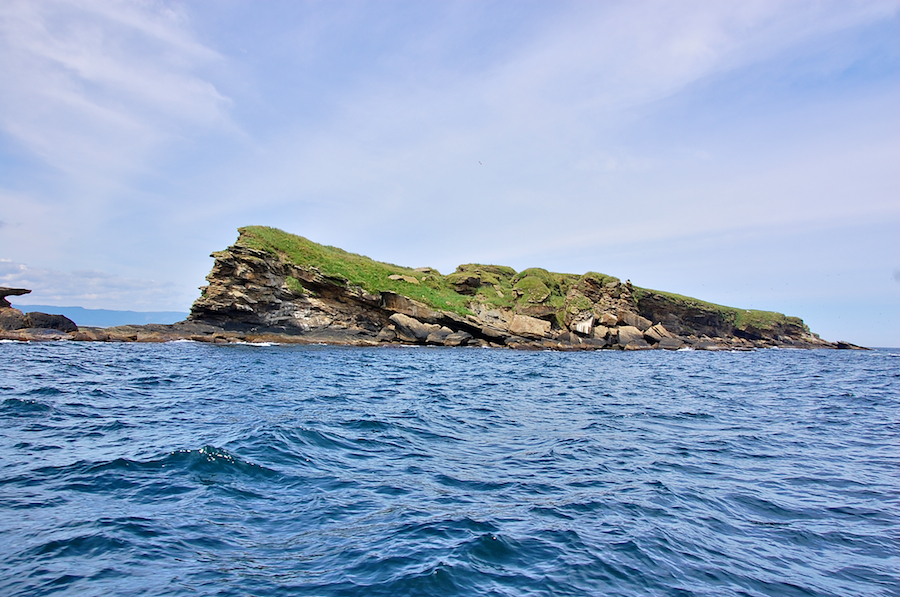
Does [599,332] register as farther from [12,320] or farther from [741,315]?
[12,320]

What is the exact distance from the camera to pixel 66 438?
9.39 meters

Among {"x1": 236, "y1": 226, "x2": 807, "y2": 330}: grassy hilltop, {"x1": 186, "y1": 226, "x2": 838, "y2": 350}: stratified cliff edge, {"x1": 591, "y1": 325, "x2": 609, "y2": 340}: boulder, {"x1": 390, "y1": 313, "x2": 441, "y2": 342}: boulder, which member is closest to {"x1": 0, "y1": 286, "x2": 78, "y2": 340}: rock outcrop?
{"x1": 186, "y1": 226, "x2": 838, "y2": 350}: stratified cliff edge

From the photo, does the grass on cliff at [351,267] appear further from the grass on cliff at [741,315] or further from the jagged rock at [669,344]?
the grass on cliff at [741,315]

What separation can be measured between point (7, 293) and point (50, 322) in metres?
4.95

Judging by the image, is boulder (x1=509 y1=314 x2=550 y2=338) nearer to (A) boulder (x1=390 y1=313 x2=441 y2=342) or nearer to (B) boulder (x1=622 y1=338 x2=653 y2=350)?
(A) boulder (x1=390 y1=313 x2=441 y2=342)

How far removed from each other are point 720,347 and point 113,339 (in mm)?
95857

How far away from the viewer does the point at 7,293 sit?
46.4m

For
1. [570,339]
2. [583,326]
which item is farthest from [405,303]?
[583,326]

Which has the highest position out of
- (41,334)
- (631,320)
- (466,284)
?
(466,284)

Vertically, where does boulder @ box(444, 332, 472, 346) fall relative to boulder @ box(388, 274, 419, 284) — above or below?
below

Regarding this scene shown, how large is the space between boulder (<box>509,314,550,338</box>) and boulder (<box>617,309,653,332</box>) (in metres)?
15.0

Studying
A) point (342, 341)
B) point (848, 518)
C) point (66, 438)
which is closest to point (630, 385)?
point (848, 518)

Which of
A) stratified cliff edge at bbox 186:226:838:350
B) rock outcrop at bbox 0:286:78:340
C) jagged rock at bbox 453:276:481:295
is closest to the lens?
rock outcrop at bbox 0:286:78:340

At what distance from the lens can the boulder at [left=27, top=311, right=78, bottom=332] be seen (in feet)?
151
